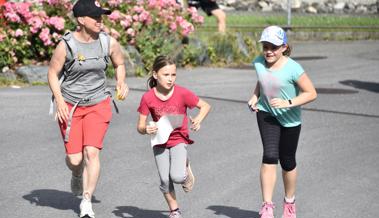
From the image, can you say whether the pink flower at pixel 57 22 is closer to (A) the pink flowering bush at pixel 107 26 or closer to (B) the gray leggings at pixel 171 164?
(A) the pink flowering bush at pixel 107 26

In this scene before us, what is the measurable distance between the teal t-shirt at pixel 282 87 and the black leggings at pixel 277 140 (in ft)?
0.13

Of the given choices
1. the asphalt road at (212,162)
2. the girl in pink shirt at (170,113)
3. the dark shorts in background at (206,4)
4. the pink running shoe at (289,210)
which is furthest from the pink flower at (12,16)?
the pink running shoe at (289,210)

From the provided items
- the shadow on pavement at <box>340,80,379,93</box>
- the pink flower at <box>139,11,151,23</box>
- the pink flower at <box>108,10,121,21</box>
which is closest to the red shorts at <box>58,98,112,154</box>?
the shadow on pavement at <box>340,80,379,93</box>

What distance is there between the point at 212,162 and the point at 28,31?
741 centimetres

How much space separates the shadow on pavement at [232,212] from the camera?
308 inches

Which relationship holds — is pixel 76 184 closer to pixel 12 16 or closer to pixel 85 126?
pixel 85 126

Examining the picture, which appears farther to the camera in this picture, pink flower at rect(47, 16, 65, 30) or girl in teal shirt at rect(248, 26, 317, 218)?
pink flower at rect(47, 16, 65, 30)

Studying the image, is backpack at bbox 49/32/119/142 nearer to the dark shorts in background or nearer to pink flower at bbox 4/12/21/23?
pink flower at bbox 4/12/21/23

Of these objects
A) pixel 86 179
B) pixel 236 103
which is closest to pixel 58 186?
pixel 86 179

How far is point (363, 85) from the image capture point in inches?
642

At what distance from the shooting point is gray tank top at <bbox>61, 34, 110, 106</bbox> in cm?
780

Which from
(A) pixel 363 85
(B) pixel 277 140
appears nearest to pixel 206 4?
(A) pixel 363 85

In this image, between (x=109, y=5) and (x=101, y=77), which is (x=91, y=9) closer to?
(x=101, y=77)

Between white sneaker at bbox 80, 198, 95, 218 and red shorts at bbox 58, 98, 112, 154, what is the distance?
1.43 feet
